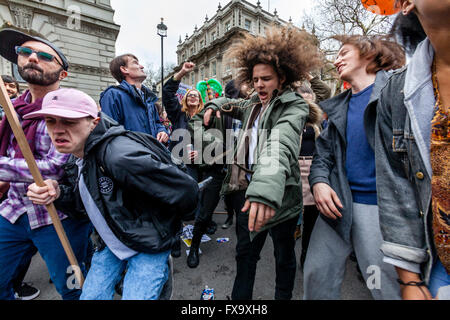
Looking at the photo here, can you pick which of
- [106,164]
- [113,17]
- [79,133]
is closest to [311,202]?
[106,164]

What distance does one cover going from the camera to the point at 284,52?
1.75 metres

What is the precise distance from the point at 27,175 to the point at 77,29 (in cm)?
1886

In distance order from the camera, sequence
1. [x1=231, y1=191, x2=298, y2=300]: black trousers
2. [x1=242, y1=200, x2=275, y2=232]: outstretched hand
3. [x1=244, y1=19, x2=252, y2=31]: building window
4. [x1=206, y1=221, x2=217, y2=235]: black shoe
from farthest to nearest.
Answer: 1. [x1=244, y1=19, x2=252, y2=31]: building window
2. [x1=206, y1=221, x2=217, y2=235]: black shoe
3. [x1=231, y1=191, x2=298, y2=300]: black trousers
4. [x1=242, y1=200, x2=275, y2=232]: outstretched hand

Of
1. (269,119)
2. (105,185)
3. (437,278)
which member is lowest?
(437,278)

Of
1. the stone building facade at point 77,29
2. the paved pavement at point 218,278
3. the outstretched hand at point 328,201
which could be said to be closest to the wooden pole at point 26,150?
the paved pavement at point 218,278

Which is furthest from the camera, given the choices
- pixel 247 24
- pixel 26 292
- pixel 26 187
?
pixel 247 24

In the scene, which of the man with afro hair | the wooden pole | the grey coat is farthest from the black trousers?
the wooden pole

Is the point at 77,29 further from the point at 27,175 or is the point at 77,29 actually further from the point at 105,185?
the point at 105,185

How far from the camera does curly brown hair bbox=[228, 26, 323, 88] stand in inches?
69.1

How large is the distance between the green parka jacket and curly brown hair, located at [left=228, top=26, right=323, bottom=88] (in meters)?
0.24

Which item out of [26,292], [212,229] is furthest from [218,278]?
[26,292]

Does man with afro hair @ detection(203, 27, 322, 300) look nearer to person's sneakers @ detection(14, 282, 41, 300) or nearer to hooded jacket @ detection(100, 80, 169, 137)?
hooded jacket @ detection(100, 80, 169, 137)

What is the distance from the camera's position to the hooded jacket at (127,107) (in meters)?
2.73

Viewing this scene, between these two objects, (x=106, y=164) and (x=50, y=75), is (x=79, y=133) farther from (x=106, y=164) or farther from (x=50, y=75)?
(x=50, y=75)
